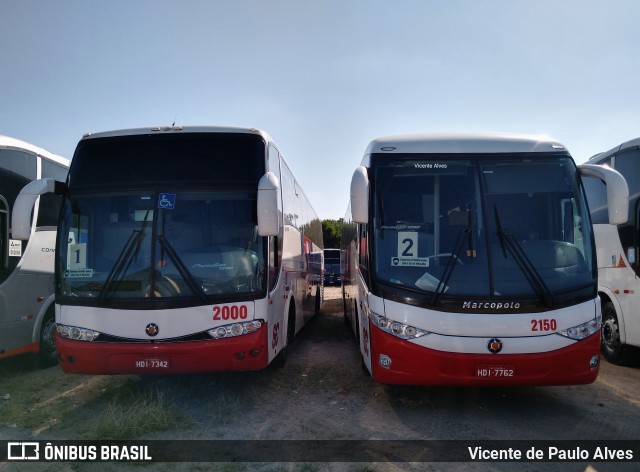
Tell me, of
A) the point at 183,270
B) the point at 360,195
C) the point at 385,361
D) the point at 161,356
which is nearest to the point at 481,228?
the point at 360,195

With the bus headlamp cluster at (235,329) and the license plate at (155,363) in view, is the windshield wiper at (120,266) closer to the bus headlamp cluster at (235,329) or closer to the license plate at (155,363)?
the license plate at (155,363)

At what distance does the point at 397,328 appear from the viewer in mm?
5730

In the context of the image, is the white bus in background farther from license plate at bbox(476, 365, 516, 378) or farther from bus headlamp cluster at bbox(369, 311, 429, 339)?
license plate at bbox(476, 365, 516, 378)

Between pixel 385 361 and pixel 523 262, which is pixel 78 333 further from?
pixel 523 262

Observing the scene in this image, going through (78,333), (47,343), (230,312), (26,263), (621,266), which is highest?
(26,263)

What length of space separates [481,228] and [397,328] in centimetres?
155

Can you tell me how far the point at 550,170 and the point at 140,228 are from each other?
5053 millimetres

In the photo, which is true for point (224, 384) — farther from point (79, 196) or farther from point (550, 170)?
point (550, 170)

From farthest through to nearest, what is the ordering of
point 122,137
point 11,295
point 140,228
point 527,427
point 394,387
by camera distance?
point 11,295
point 394,387
point 122,137
point 140,228
point 527,427

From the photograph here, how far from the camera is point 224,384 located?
7.31 meters

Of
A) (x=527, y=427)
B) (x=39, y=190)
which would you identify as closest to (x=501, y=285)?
(x=527, y=427)

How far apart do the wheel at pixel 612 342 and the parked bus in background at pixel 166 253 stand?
19.3 feet

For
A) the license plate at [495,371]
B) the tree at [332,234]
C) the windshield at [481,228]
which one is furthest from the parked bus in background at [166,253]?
the tree at [332,234]

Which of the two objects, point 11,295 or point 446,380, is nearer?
point 446,380
